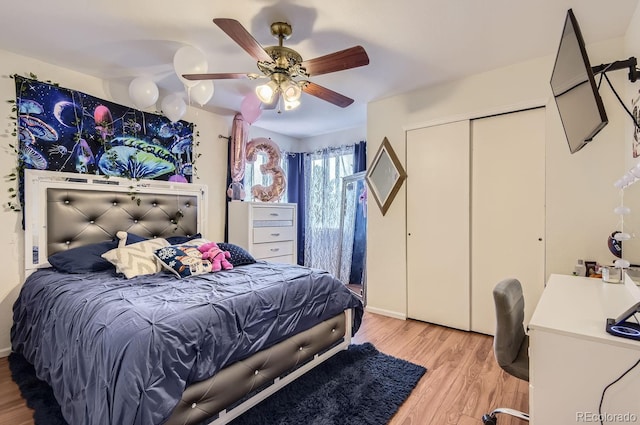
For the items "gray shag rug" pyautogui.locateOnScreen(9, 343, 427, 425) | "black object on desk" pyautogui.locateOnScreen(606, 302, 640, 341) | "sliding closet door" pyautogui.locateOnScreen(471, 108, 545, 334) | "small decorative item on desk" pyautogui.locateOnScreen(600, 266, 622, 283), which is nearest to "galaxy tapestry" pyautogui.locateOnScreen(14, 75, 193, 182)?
"gray shag rug" pyautogui.locateOnScreen(9, 343, 427, 425)

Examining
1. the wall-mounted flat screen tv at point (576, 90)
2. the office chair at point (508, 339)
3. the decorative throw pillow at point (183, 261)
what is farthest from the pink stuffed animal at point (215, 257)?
the wall-mounted flat screen tv at point (576, 90)

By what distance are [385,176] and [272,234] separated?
4.86 ft

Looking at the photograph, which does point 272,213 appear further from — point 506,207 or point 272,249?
point 506,207

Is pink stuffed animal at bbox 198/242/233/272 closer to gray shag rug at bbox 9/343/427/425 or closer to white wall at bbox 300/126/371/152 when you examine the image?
gray shag rug at bbox 9/343/427/425

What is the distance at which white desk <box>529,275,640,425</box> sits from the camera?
0.99 m

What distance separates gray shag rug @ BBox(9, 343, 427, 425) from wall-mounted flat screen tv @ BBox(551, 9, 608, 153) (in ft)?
5.67

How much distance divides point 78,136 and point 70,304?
1.65 metres

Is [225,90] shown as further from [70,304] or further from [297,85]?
[70,304]

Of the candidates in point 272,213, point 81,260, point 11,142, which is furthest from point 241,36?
point 272,213

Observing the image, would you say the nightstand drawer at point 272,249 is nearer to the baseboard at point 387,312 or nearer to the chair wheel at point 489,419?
the baseboard at point 387,312

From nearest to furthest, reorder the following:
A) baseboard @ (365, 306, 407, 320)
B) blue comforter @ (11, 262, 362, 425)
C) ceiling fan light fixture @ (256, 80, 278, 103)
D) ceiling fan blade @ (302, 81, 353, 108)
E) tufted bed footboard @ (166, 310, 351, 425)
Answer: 1. blue comforter @ (11, 262, 362, 425)
2. tufted bed footboard @ (166, 310, 351, 425)
3. ceiling fan light fixture @ (256, 80, 278, 103)
4. ceiling fan blade @ (302, 81, 353, 108)
5. baseboard @ (365, 306, 407, 320)

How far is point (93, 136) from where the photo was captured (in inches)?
105

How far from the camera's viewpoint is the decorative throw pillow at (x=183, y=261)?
2162 millimetres

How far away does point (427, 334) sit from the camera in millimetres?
2812
